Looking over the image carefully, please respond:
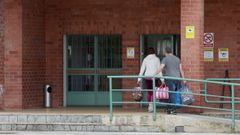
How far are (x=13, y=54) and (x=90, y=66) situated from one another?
2.69m

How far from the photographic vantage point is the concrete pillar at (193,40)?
17.0m

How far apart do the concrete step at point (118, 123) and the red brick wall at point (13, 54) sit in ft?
7.60

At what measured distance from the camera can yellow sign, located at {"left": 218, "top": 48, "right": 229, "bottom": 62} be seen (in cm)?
1942

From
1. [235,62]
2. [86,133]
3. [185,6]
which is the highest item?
[185,6]

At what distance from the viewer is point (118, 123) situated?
1612 centimetres

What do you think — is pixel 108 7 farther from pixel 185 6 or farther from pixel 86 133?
pixel 86 133

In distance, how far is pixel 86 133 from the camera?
15.7 meters

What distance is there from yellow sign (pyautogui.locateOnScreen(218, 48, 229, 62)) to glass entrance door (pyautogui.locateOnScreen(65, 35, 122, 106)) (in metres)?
3.10

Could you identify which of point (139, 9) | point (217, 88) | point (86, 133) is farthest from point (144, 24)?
point (86, 133)

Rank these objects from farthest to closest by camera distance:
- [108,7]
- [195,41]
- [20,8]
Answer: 1. [108,7]
2. [20,8]
3. [195,41]

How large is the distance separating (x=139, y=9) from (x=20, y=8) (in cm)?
363

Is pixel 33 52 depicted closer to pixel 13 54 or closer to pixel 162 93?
Result: pixel 13 54

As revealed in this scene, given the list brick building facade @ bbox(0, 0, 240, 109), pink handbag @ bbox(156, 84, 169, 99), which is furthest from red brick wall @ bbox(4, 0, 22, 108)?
pink handbag @ bbox(156, 84, 169, 99)

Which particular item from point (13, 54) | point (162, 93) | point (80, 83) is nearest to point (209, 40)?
point (162, 93)
